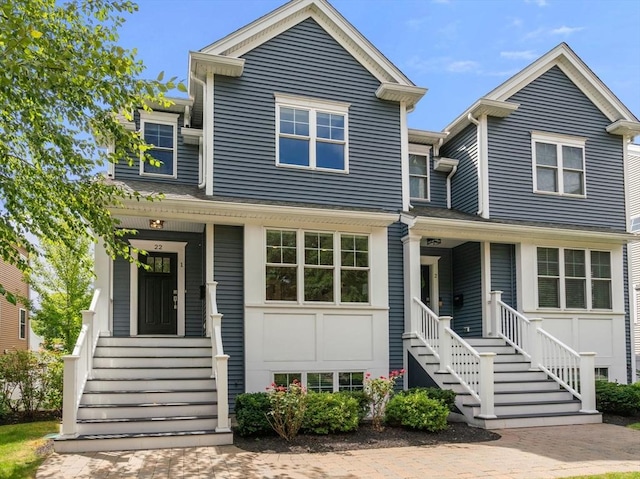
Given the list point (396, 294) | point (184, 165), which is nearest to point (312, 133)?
point (184, 165)

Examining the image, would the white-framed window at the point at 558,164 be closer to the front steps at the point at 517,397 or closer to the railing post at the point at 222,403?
the front steps at the point at 517,397

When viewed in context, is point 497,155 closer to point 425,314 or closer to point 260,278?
point 425,314

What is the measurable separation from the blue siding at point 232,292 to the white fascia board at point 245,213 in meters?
0.45

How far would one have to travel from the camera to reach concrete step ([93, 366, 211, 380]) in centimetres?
969

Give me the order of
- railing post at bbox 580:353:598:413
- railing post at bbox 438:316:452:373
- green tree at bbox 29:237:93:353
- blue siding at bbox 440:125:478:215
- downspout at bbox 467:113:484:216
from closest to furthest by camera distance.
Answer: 1. railing post at bbox 580:353:598:413
2. railing post at bbox 438:316:452:373
3. downspout at bbox 467:113:484:216
4. blue siding at bbox 440:125:478:215
5. green tree at bbox 29:237:93:353

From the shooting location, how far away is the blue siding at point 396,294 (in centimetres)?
1216

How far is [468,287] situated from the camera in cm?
1376

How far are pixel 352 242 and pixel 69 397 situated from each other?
6102 mm

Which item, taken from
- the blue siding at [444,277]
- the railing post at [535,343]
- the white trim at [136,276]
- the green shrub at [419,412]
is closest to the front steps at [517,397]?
the railing post at [535,343]

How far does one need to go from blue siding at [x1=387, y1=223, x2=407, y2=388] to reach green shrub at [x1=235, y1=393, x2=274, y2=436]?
12.8ft

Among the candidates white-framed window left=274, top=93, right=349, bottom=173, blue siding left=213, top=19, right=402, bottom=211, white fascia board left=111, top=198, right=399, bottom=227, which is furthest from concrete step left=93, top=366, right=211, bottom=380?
white-framed window left=274, top=93, right=349, bottom=173

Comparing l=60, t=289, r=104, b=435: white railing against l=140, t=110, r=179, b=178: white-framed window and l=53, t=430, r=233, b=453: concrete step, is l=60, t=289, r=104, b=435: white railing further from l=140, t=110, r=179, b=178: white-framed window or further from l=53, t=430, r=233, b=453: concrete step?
l=140, t=110, r=179, b=178: white-framed window

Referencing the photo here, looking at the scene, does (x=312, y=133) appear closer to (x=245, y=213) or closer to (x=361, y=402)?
(x=245, y=213)

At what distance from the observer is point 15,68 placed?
614 centimetres
